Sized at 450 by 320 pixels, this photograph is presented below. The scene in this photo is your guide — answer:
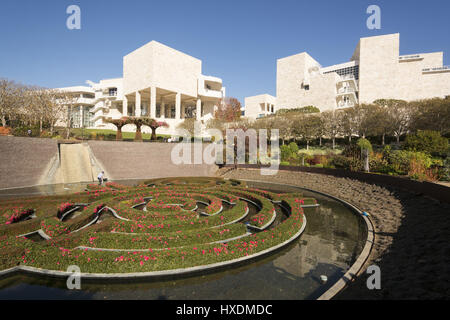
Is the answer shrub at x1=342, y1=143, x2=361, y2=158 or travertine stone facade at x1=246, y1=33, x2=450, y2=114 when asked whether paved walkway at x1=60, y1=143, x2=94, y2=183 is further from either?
travertine stone facade at x1=246, y1=33, x2=450, y2=114

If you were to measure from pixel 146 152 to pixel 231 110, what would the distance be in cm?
3492

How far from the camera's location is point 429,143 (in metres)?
18.8

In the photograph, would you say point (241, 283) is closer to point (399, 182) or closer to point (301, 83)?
point (399, 182)

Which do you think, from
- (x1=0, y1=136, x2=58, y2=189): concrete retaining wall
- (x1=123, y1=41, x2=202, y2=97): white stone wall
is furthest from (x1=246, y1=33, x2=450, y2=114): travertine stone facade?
(x1=0, y1=136, x2=58, y2=189): concrete retaining wall

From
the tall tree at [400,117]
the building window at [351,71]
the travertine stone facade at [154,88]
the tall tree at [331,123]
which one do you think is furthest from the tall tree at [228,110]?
the tall tree at [400,117]

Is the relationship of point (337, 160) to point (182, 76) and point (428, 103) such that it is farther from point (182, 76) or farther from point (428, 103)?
point (182, 76)

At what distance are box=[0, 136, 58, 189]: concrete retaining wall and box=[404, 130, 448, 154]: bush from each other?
36.5 m

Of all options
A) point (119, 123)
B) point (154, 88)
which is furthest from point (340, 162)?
point (154, 88)

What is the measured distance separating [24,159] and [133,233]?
20.3 meters

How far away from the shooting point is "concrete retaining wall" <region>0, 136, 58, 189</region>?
20.2m

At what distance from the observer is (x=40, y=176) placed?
73.8ft

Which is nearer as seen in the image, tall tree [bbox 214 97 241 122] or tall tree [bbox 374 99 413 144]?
tall tree [bbox 374 99 413 144]

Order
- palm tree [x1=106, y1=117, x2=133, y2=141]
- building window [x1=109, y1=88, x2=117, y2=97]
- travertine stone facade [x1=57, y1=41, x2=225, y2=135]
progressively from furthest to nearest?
building window [x1=109, y1=88, x2=117, y2=97] → travertine stone facade [x1=57, y1=41, x2=225, y2=135] → palm tree [x1=106, y1=117, x2=133, y2=141]
